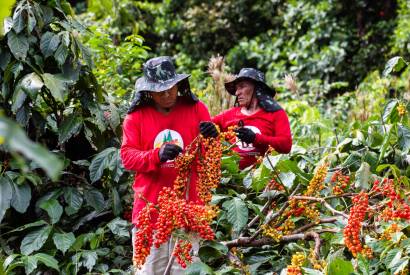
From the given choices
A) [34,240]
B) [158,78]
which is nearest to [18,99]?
[34,240]

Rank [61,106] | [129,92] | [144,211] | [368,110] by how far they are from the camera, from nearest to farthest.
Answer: [144,211]
[61,106]
[129,92]
[368,110]

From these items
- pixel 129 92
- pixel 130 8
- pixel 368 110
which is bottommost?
pixel 368 110

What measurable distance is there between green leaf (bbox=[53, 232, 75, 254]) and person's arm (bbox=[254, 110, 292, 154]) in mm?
1103

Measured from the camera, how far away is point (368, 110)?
227 inches

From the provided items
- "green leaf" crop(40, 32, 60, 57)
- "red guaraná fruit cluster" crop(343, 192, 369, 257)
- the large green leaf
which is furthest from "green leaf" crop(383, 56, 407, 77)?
the large green leaf

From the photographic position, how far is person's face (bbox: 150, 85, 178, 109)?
294 centimetres

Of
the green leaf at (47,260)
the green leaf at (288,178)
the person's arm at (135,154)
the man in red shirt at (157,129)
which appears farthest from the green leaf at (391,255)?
the green leaf at (47,260)

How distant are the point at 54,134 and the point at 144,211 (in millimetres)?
1577

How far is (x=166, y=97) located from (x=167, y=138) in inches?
7.5

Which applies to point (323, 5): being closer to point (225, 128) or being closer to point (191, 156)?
point (225, 128)

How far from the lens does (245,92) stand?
3.89 meters

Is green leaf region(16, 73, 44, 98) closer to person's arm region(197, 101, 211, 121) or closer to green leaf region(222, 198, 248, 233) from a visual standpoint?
person's arm region(197, 101, 211, 121)

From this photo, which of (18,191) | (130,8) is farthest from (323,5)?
(18,191)

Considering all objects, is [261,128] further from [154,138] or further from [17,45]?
[17,45]
